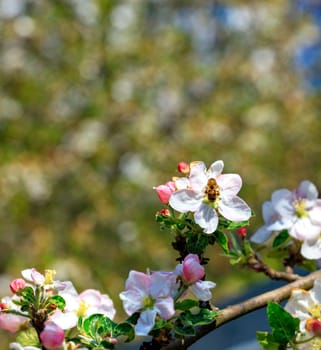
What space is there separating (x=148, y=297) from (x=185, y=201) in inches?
2.9

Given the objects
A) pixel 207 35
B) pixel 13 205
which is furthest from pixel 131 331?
pixel 207 35

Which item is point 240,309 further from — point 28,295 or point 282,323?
point 28,295

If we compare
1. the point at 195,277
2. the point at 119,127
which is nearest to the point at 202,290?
the point at 195,277

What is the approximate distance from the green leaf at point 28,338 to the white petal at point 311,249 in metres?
0.22

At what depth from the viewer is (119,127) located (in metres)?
4.45

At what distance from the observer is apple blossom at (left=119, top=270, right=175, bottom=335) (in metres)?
0.42

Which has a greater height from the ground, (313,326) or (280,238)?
(280,238)

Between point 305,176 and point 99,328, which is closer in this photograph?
point 99,328

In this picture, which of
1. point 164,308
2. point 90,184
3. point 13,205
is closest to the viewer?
point 164,308

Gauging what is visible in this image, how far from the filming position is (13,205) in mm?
3664

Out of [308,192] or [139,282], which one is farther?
[308,192]

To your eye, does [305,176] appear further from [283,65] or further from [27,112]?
[27,112]

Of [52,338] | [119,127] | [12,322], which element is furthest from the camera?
[119,127]

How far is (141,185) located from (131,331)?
3.74 m
